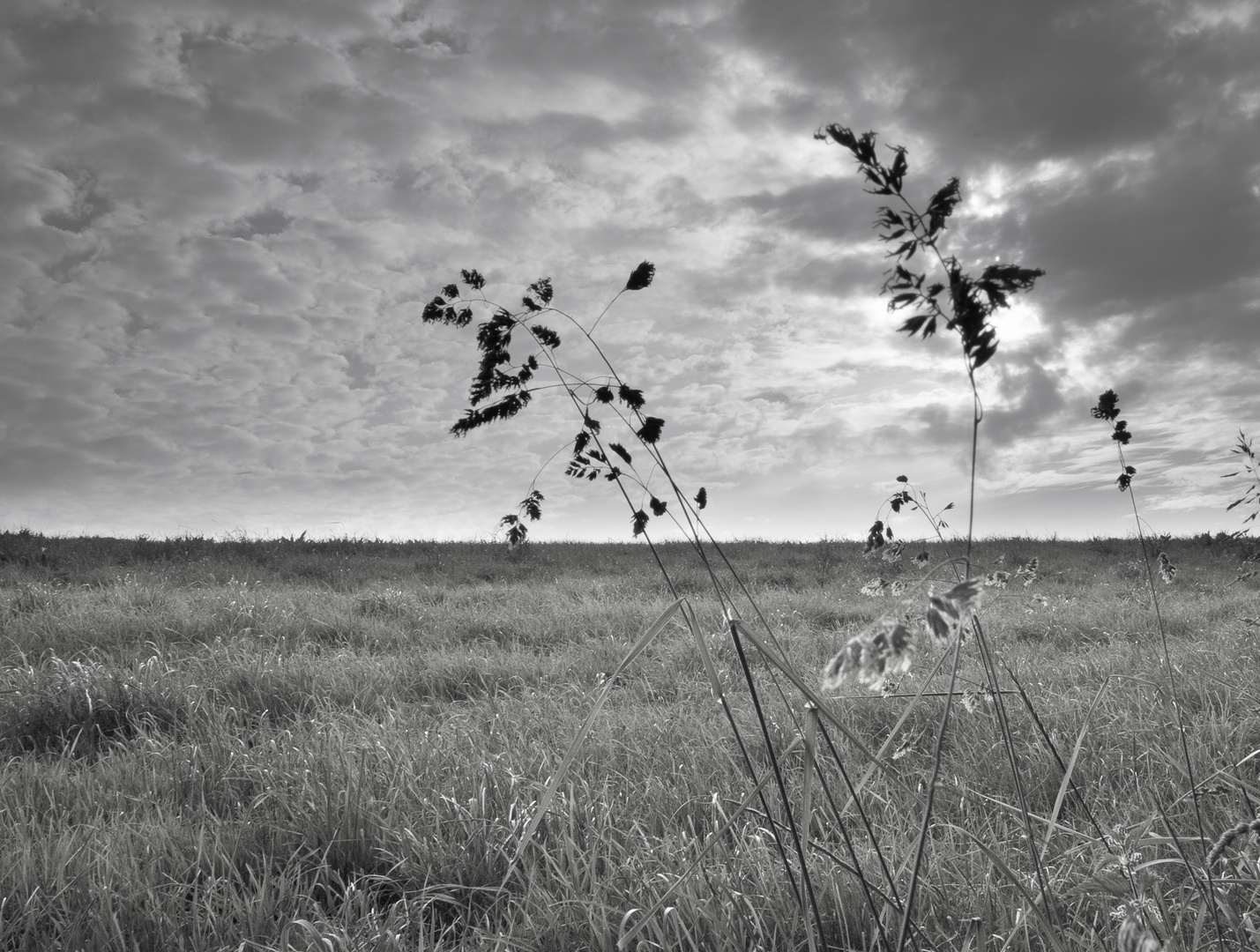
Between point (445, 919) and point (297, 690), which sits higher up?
point (297, 690)

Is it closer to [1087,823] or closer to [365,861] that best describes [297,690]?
[365,861]

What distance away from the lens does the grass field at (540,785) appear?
2.40 metres

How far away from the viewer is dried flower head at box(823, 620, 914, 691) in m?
0.92

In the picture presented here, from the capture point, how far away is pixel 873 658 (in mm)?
938

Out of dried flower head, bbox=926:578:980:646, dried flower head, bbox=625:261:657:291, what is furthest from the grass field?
dried flower head, bbox=625:261:657:291

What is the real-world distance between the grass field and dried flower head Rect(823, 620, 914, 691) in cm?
22

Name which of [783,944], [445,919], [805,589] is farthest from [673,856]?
[805,589]

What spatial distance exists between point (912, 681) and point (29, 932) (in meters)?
4.99

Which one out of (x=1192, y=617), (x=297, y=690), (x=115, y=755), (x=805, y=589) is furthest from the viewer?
(x=805, y=589)

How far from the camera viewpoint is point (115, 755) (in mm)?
4359

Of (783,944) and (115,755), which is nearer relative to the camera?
(783,944)

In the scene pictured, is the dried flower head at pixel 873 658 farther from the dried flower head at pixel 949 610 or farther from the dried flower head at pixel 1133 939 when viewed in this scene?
the dried flower head at pixel 1133 939

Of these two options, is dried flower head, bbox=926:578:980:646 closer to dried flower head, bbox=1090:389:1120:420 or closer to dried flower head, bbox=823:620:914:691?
dried flower head, bbox=823:620:914:691

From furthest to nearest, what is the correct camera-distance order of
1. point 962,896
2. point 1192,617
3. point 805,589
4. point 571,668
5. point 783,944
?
point 805,589
point 1192,617
point 571,668
point 962,896
point 783,944
